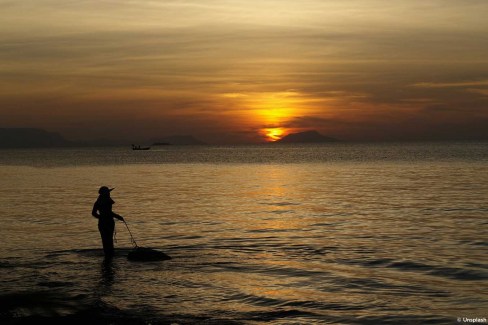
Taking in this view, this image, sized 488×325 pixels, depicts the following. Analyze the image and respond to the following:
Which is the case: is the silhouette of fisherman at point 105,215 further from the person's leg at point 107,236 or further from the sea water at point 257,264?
the sea water at point 257,264

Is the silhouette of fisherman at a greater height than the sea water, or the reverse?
the silhouette of fisherman

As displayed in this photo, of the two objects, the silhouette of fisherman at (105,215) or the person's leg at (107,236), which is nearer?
the silhouette of fisherman at (105,215)

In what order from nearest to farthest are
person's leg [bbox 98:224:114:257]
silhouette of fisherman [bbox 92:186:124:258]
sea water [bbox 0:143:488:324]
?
sea water [bbox 0:143:488:324]
silhouette of fisherman [bbox 92:186:124:258]
person's leg [bbox 98:224:114:257]

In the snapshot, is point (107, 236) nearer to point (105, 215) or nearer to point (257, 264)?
point (105, 215)

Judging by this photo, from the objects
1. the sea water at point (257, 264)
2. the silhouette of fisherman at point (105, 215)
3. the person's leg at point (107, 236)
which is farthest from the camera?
the person's leg at point (107, 236)

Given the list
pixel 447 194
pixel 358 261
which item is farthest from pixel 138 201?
pixel 358 261

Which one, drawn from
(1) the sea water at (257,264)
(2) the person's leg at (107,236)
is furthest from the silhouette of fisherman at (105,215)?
(1) the sea water at (257,264)

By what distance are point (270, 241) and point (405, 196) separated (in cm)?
2224

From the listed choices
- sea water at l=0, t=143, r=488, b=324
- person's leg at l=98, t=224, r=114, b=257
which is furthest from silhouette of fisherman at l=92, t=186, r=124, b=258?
sea water at l=0, t=143, r=488, b=324

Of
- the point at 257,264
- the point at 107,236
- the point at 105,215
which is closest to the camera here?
the point at 257,264

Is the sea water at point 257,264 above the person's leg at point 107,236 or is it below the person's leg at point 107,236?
below

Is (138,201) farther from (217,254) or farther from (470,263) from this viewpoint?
(470,263)

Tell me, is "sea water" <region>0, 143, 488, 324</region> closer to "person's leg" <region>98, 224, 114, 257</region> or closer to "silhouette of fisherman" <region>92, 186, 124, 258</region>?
"person's leg" <region>98, 224, 114, 257</region>

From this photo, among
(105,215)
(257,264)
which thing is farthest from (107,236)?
(257,264)
